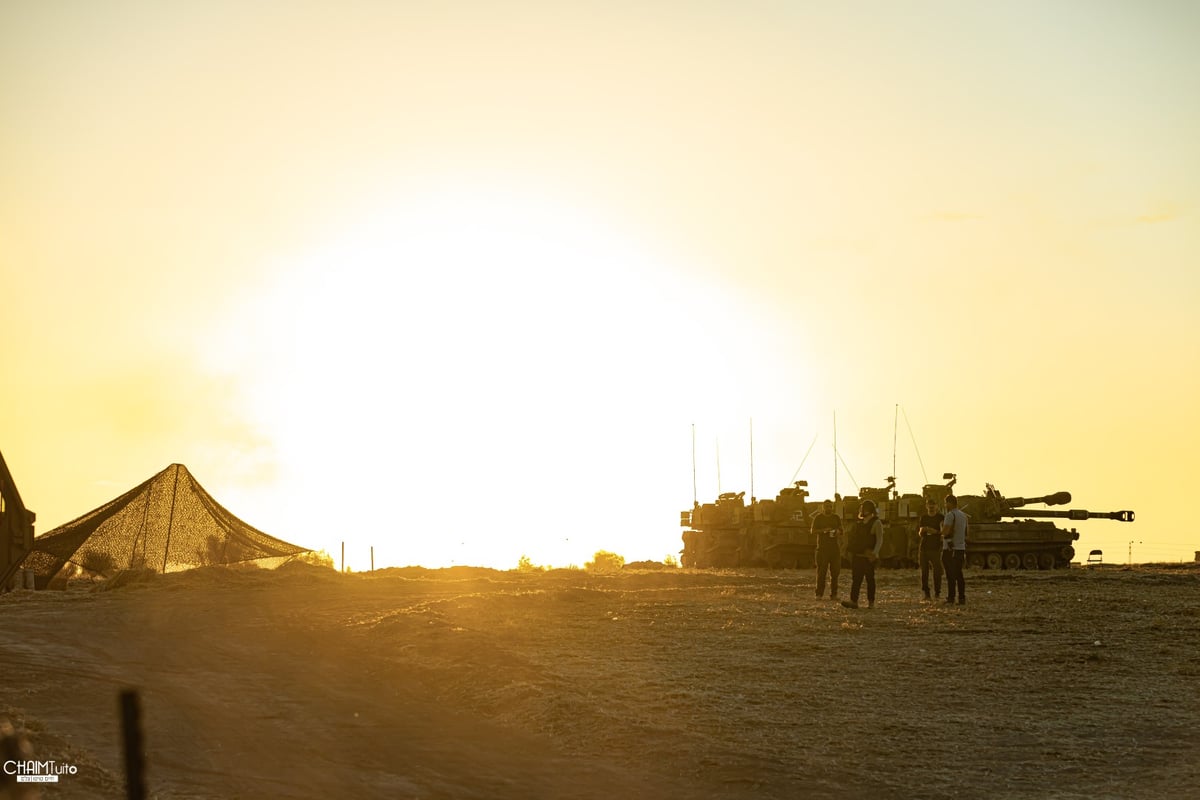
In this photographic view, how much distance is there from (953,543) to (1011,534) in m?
23.7

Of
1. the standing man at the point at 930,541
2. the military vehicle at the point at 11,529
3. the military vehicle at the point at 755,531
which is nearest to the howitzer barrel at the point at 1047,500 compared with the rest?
the military vehicle at the point at 755,531

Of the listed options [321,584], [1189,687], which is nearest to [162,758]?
[1189,687]

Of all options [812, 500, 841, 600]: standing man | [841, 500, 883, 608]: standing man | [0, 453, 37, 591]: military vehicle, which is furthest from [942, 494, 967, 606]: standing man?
[0, 453, 37, 591]: military vehicle

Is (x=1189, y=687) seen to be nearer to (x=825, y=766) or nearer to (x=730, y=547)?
(x=825, y=766)

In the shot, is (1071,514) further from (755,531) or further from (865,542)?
(865,542)

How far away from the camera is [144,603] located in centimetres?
2511

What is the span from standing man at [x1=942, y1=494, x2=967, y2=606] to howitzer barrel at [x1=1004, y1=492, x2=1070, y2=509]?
25.3 m

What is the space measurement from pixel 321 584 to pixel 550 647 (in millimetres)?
10683

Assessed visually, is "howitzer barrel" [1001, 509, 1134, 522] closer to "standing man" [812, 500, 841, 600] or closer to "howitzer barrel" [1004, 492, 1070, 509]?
"howitzer barrel" [1004, 492, 1070, 509]

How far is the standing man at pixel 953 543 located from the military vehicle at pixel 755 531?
24.0 metres

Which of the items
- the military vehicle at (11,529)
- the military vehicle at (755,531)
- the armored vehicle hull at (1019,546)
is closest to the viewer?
the military vehicle at (11,529)

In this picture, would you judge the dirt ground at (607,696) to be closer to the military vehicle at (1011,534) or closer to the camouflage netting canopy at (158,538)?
the camouflage netting canopy at (158,538)

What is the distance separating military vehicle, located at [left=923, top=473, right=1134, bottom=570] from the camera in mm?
46375

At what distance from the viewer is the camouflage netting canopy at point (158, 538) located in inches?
1259
